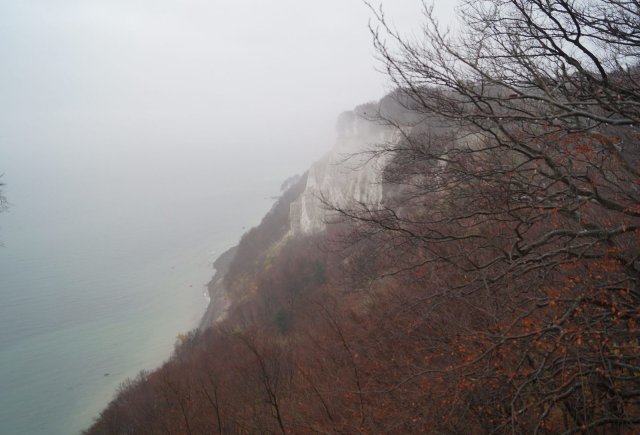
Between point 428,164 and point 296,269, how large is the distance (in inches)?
906

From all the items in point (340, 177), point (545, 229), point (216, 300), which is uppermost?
point (340, 177)

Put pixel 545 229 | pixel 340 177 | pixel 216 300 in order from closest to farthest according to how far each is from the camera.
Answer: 1. pixel 545 229
2. pixel 216 300
3. pixel 340 177

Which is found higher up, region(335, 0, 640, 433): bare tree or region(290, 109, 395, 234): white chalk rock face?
region(290, 109, 395, 234): white chalk rock face

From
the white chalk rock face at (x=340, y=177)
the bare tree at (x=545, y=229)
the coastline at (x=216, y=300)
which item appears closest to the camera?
the bare tree at (x=545, y=229)

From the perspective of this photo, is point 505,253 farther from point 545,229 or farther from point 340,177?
point 340,177

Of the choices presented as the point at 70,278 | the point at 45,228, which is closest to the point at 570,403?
the point at 70,278

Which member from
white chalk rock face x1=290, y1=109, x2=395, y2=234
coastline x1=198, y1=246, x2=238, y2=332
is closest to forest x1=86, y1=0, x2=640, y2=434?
white chalk rock face x1=290, y1=109, x2=395, y2=234

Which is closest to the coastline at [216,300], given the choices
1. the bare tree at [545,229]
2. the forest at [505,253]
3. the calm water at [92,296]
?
the calm water at [92,296]

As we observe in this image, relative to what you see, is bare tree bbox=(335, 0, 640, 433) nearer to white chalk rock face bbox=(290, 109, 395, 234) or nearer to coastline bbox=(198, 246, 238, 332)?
white chalk rock face bbox=(290, 109, 395, 234)

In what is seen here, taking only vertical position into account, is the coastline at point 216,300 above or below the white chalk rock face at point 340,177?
below

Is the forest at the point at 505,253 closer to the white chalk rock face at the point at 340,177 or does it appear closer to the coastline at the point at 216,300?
the white chalk rock face at the point at 340,177

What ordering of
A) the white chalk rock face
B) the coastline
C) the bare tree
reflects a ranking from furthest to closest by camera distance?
the white chalk rock face, the coastline, the bare tree

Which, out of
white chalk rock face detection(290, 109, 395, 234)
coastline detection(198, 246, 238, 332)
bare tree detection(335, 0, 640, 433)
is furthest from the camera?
white chalk rock face detection(290, 109, 395, 234)

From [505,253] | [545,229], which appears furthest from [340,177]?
[505,253]
